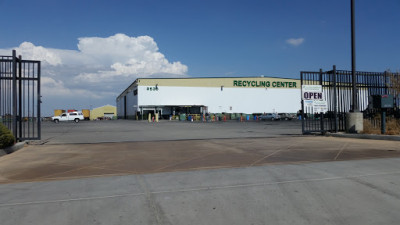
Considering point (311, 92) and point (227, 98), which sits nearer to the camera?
point (311, 92)

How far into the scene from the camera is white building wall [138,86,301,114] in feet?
221

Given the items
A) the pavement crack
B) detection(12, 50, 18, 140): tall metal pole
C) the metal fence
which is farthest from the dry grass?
detection(12, 50, 18, 140): tall metal pole

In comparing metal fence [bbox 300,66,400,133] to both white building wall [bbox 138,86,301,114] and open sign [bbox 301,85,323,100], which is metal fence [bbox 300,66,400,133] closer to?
open sign [bbox 301,85,323,100]

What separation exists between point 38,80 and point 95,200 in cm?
929

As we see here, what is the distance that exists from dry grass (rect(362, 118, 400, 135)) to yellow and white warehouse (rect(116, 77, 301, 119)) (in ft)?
169

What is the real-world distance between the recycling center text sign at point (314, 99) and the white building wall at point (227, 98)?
5331 cm

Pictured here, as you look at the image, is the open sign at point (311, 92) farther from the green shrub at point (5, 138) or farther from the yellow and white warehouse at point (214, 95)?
the yellow and white warehouse at point (214, 95)

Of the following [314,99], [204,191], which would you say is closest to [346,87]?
[314,99]

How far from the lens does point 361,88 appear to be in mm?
16547

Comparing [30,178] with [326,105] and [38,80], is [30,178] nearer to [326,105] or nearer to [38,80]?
[38,80]

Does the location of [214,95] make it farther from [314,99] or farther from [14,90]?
[14,90]

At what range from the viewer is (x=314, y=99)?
15977 mm

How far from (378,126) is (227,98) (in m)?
56.5

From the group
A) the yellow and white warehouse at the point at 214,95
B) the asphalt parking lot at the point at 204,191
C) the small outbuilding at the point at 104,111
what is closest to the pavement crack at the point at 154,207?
the asphalt parking lot at the point at 204,191
